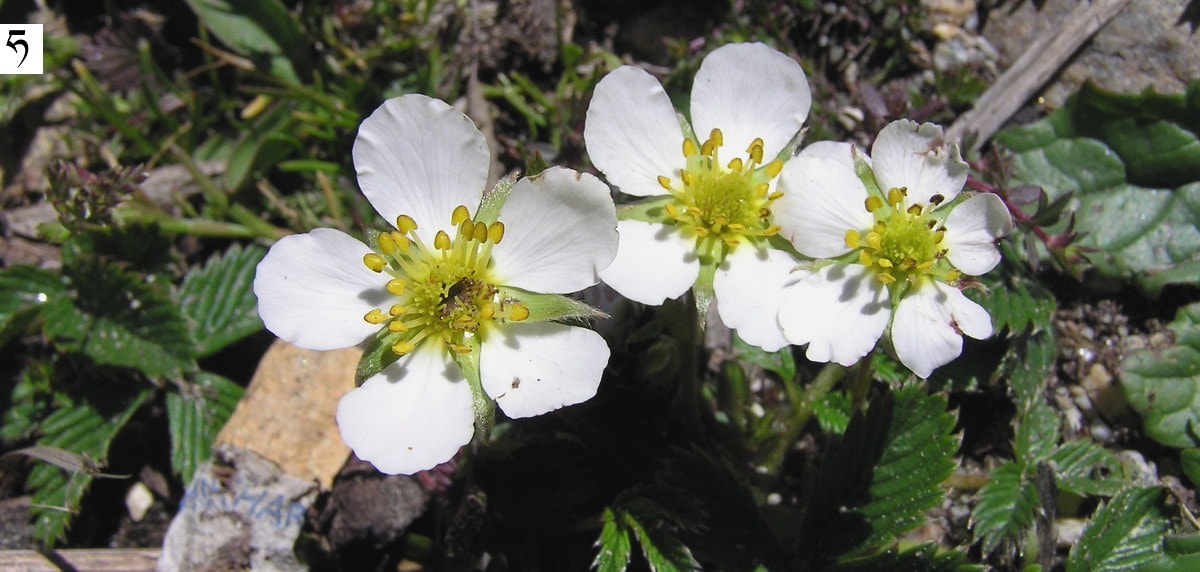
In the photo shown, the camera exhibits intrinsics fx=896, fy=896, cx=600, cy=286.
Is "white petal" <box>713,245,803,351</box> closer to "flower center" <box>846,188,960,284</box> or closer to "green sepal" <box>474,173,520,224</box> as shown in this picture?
"flower center" <box>846,188,960,284</box>

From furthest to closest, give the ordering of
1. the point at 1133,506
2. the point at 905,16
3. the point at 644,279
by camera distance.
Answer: the point at 905,16 → the point at 1133,506 → the point at 644,279

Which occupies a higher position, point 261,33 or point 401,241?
point 401,241

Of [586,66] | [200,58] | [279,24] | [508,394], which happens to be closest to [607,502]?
[508,394]

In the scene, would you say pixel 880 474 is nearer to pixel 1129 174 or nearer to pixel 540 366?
pixel 540 366

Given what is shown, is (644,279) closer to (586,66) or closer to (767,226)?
(767,226)

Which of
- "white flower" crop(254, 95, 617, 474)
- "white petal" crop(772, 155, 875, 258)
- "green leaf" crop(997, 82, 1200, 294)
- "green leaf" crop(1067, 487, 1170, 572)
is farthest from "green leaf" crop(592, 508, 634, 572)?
"green leaf" crop(997, 82, 1200, 294)

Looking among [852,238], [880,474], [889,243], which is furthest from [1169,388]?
[852,238]
